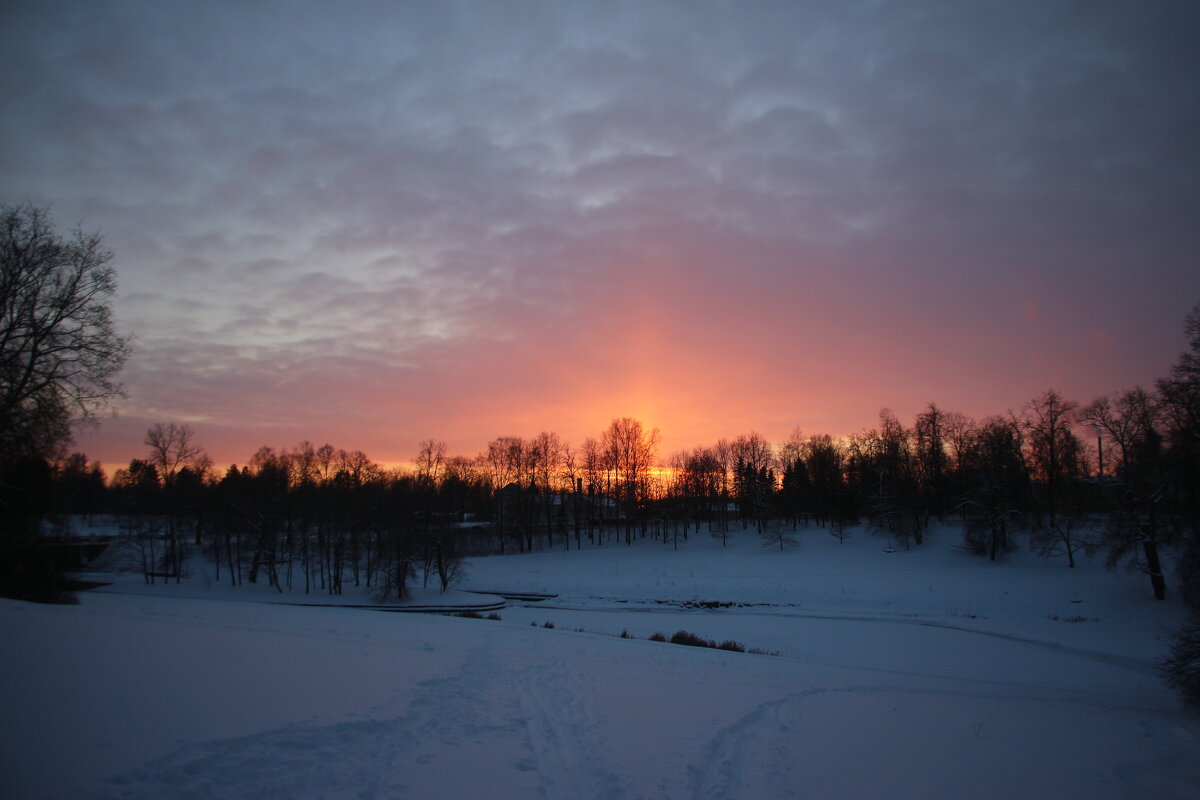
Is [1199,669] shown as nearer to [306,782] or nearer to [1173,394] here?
[1173,394]

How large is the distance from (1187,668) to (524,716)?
18.9 meters

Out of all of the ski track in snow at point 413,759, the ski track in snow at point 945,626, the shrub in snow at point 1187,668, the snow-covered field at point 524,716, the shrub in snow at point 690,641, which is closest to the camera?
the ski track in snow at point 413,759

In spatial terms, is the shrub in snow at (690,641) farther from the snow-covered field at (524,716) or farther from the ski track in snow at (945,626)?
the ski track in snow at (945,626)

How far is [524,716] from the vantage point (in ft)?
34.0

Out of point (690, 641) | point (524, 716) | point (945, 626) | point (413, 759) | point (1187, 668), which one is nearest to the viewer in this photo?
point (413, 759)

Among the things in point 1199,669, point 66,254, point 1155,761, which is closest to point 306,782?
point 1155,761

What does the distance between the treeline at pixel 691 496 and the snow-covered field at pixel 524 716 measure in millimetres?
15332

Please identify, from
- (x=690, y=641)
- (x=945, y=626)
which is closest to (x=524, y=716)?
(x=690, y=641)

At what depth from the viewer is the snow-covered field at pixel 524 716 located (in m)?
6.93

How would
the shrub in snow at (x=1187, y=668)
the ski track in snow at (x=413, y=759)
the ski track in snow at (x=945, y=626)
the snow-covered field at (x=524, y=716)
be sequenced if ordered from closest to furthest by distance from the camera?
1. the ski track in snow at (x=413, y=759)
2. the snow-covered field at (x=524, y=716)
3. the shrub in snow at (x=1187, y=668)
4. the ski track in snow at (x=945, y=626)

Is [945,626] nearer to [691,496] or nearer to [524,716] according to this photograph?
[524,716]

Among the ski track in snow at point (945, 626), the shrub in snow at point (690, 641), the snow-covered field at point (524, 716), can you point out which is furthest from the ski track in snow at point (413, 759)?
the ski track in snow at point (945, 626)

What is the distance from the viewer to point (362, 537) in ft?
174

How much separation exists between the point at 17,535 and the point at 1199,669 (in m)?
42.7
